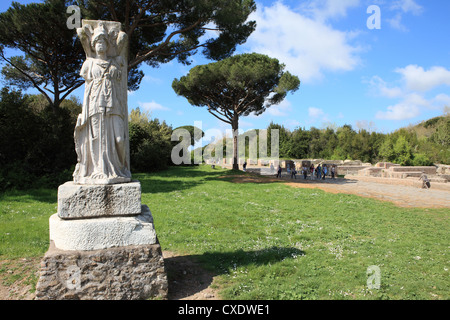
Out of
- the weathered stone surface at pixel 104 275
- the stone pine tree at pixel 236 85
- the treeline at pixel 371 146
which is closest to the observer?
the weathered stone surface at pixel 104 275

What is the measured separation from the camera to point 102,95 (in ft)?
10.4

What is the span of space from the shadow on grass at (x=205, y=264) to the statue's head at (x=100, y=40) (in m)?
2.81

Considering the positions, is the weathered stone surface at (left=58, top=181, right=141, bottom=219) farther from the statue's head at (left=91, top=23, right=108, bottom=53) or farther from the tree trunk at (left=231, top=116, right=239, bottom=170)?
the tree trunk at (left=231, top=116, right=239, bottom=170)

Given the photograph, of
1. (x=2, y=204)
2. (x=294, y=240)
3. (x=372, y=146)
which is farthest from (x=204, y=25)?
(x=372, y=146)

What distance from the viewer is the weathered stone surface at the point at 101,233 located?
9.52ft

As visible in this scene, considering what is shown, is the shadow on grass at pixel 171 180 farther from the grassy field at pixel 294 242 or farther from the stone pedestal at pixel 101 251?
the stone pedestal at pixel 101 251

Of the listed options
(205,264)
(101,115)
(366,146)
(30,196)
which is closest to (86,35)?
(101,115)

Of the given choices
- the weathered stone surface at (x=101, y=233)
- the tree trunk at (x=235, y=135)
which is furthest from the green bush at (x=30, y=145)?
the tree trunk at (x=235, y=135)

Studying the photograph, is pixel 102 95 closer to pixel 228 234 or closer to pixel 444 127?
pixel 228 234

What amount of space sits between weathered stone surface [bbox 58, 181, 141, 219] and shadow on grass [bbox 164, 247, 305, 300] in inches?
41.4

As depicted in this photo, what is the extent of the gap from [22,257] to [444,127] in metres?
41.8

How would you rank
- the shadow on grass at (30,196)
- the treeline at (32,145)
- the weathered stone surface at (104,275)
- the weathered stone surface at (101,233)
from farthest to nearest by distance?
the treeline at (32,145) < the shadow on grass at (30,196) < the weathered stone surface at (101,233) < the weathered stone surface at (104,275)

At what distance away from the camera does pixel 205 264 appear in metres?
3.98

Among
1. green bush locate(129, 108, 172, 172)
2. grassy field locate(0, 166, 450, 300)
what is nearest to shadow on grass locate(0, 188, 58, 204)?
grassy field locate(0, 166, 450, 300)
